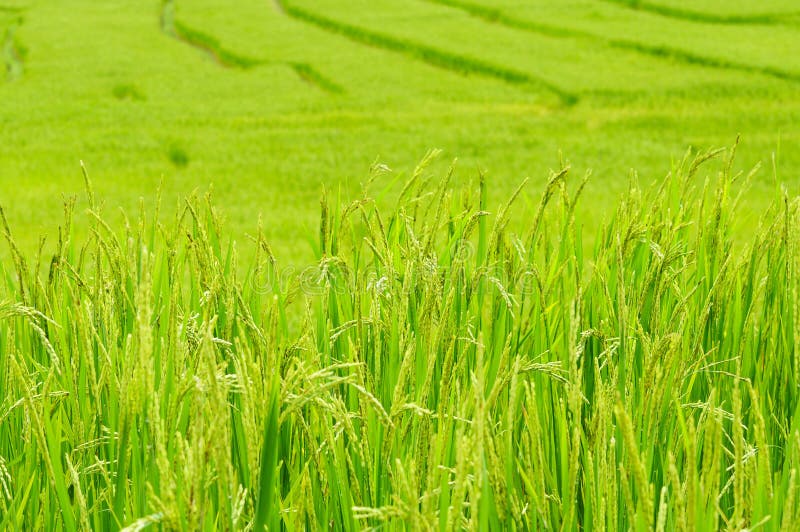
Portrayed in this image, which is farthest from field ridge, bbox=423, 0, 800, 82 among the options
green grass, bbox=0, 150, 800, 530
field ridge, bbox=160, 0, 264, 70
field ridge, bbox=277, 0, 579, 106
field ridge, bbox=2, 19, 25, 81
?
green grass, bbox=0, 150, 800, 530

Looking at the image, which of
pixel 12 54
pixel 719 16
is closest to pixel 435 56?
pixel 719 16

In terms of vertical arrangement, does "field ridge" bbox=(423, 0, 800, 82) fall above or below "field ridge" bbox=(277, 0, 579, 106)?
above

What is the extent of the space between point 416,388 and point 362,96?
41.8 feet

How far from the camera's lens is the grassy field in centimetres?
80

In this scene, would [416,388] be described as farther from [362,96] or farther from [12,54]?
[12,54]

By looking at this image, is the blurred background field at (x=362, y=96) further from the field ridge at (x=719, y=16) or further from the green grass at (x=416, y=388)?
the green grass at (x=416, y=388)

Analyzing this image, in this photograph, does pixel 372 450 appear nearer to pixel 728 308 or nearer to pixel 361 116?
pixel 728 308

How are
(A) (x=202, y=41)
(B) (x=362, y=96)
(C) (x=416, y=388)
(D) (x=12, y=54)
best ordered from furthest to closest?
(A) (x=202, y=41) < (D) (x=12, y=54) < (B) (x=362, y=96) < (C) (x=416, y=388)

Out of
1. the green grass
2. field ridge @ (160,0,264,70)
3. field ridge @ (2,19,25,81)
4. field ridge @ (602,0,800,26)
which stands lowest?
field ridge @ (2,19,25,81)

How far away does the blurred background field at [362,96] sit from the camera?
852 centimetres

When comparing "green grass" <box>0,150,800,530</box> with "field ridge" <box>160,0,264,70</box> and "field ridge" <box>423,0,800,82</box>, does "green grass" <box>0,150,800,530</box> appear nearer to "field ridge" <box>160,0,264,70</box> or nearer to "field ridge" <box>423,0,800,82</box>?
"field ridge" <box>423,0,800,82</box>

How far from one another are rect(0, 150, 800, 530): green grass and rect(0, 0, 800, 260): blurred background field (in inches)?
129

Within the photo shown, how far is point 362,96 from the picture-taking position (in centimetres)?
1348

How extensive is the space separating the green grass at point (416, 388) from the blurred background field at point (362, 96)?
3283 mm
